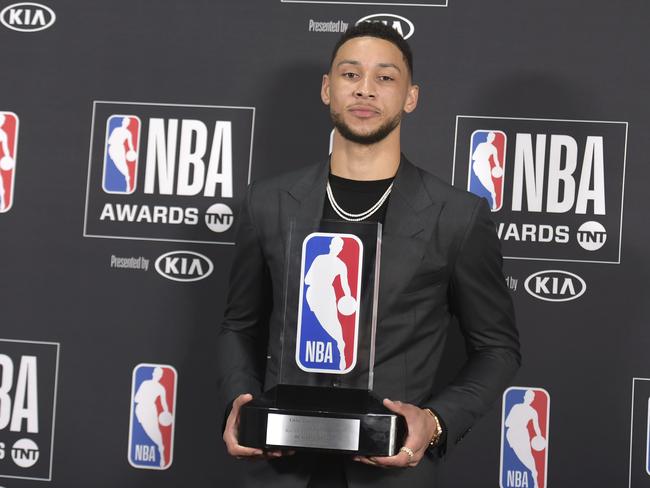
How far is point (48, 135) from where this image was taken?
2.50 m

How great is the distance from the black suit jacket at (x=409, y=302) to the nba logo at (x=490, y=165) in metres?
0.51

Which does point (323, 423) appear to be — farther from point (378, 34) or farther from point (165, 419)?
point (165, 419)

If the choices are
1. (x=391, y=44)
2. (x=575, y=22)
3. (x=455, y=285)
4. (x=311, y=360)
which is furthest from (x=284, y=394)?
(x=575, y=22)

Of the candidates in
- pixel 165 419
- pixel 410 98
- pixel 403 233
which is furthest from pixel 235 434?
pixel 165 419

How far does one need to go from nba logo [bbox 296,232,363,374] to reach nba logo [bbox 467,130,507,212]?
891 mm

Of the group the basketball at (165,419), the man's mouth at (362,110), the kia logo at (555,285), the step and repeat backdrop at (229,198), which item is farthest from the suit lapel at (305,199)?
the basketball at (165,419)

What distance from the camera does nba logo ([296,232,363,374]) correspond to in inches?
57.8

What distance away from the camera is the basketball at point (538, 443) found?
7.39ft

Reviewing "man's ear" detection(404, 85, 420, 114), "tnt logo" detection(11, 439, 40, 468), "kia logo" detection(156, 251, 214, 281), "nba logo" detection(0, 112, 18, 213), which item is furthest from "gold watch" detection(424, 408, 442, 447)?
"nba logo" detection(0, 112, 18, 213)

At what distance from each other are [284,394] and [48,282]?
47.7 inches

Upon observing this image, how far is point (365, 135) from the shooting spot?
1753mm

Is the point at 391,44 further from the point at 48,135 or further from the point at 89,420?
the point at 89,420

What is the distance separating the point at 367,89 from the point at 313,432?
2.22ft

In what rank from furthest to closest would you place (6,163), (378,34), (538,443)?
(6,163)
(538,443)
(378,34)
